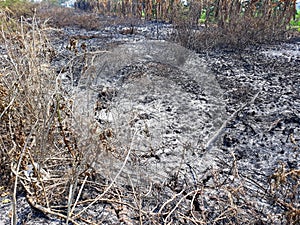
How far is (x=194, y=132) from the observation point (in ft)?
10.2

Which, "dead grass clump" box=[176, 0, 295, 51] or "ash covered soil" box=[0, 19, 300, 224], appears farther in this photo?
"dead grass clump" box=[176, 0, 295, 51]

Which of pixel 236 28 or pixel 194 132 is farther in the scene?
pixel 236 28

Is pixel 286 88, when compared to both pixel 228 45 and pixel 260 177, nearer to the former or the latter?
pixel 260 177

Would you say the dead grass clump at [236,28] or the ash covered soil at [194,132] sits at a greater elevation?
the dead grass clump at [236,28]

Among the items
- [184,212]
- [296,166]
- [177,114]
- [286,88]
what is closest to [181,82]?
[177,114]

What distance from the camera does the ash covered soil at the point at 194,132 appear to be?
192 cm

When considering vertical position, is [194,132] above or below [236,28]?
below

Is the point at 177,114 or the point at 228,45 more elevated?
the point at 228,45

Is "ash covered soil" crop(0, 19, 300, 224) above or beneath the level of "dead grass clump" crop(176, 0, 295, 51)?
beneath

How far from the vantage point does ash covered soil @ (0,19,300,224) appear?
1917 millimetres

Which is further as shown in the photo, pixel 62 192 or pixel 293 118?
pixel 293 118

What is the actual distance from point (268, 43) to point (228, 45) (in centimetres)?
145

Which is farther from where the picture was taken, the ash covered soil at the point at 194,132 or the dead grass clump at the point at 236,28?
the dead grass clump at the point at 236,28

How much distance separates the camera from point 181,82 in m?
4.47
